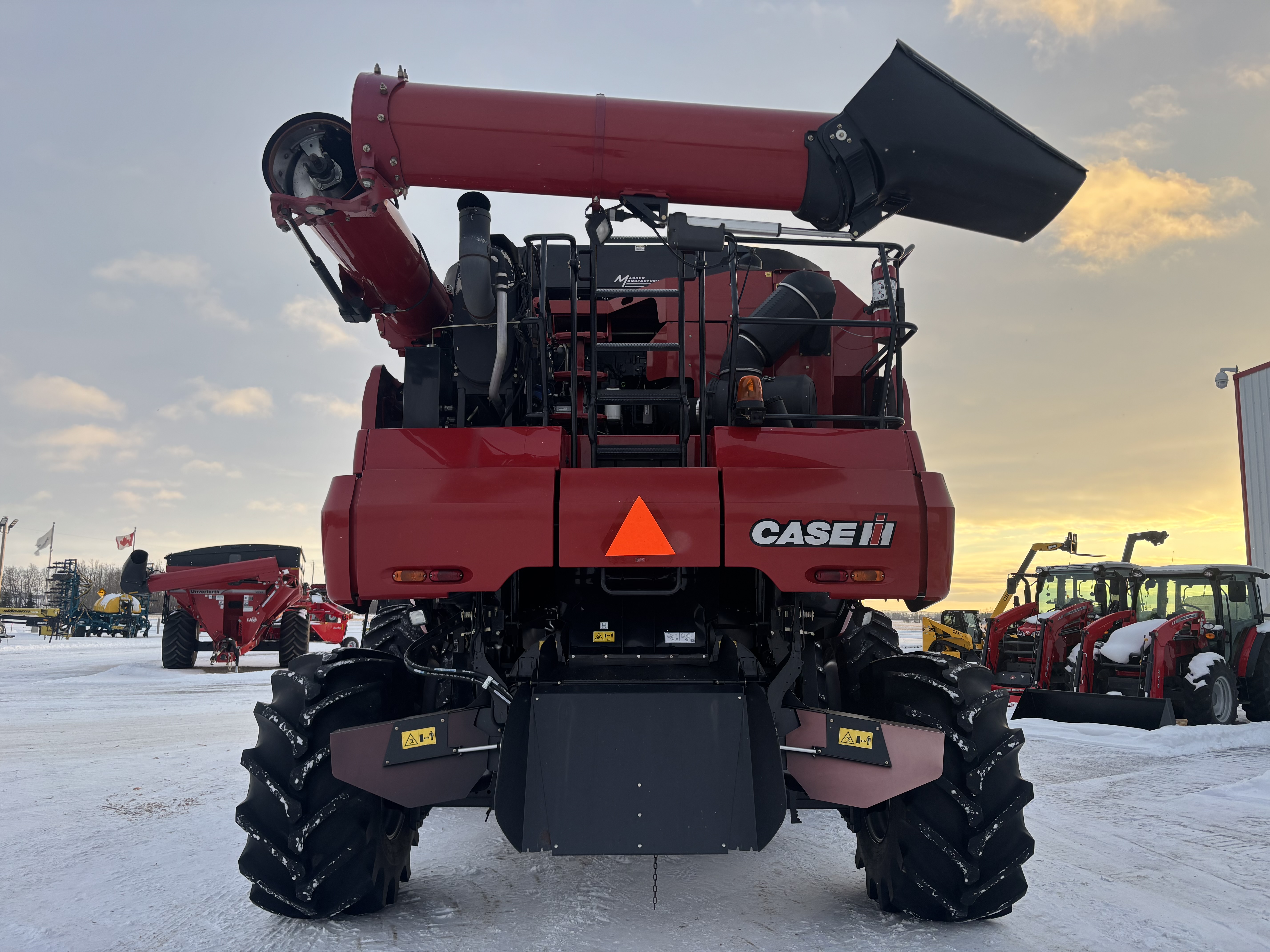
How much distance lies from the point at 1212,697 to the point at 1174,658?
2.01 ft

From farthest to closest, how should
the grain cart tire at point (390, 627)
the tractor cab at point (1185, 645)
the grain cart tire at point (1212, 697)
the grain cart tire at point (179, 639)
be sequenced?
1. the grain cart tire at point (179, 639)
2. the tractor cab at point (1185, 645)
3. the grain cart tire at point (1212, 697)
4. the grain cart tire at point (390, 627)

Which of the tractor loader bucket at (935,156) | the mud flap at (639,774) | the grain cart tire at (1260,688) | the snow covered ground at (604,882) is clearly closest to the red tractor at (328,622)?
the snow covered ground at (604,882)

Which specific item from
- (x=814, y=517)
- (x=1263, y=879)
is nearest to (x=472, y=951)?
(x=814, y=517)

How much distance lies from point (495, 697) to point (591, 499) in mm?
861

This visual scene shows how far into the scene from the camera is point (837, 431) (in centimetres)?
356

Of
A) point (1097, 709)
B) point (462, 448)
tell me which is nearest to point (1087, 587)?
point (1097, 709)

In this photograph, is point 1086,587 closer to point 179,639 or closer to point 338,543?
point 338,543

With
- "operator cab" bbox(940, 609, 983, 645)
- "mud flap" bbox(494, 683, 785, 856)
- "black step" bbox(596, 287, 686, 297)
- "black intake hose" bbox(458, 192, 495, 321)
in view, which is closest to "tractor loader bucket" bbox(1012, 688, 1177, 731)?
"operator cab" bbox(940, 609, 983, 645)

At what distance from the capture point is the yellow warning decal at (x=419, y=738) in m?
3.34

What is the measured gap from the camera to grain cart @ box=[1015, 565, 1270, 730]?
10758 mm

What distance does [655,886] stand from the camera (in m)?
3.94

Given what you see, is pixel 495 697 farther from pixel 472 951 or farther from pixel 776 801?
pixel 776 801

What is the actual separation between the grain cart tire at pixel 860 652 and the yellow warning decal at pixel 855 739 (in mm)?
502

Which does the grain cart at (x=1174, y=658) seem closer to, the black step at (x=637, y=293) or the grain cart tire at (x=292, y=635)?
the black step at (x=637, y=293)
